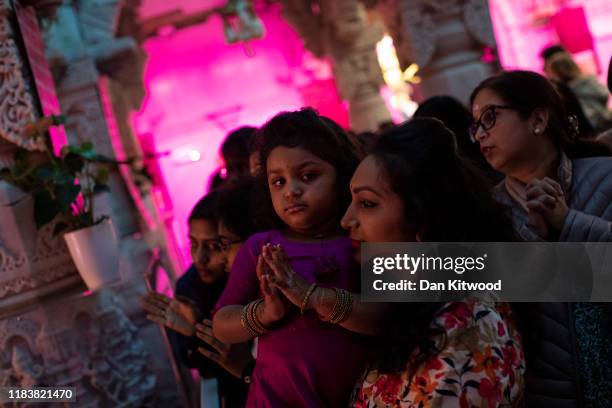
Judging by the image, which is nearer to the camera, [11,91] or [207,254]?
[207,254]

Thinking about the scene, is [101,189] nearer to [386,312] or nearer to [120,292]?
[120,292]

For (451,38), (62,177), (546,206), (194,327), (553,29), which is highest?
(553,29)

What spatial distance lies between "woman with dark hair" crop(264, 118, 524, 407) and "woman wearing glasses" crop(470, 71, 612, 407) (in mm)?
137

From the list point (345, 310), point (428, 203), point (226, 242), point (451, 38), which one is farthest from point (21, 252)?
point (451, 38)

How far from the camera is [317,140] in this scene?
1.62 metres

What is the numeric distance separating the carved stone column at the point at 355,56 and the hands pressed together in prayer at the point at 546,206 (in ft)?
22.3

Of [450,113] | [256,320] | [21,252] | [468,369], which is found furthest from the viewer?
[21,252]

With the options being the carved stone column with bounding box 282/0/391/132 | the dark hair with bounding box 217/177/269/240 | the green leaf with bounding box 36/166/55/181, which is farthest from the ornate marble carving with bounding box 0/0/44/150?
the carved stone column with bounding box 282/0/391/132

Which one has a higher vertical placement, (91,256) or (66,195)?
(66,195)

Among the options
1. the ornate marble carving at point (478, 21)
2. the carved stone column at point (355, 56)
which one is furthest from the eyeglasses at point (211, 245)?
the carved stone column at point (355, 56)

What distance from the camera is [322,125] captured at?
1.65 m

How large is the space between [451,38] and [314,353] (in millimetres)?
3661

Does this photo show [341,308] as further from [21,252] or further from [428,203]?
[21,252]

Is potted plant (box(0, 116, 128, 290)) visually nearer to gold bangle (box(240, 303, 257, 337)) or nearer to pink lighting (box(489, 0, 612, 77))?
gold bangle (box(240, 303, 257, 337))
